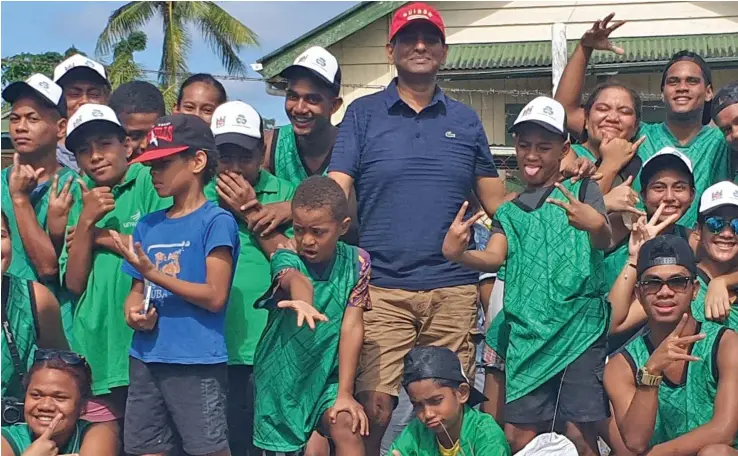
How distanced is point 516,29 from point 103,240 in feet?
28.9

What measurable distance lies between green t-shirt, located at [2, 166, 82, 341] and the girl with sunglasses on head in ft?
1.58

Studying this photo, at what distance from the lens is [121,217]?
5113 mm

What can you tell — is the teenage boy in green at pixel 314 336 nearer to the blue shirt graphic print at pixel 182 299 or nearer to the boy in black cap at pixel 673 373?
the blue shirt graphic print at pixel 182 299

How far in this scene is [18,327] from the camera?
4992 millimetres

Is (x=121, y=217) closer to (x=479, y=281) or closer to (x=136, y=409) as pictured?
(x=136, y=409)

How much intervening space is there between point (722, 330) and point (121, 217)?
9.60ft

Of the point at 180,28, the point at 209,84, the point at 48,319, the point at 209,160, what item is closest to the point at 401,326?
the point at 209,160

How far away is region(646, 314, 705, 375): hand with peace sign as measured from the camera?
4.30 m

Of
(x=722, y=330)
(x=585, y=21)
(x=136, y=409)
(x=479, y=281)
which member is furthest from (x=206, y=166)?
(x=585, y=21)

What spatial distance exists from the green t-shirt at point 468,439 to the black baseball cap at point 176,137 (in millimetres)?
1667

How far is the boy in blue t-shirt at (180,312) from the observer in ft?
15.2

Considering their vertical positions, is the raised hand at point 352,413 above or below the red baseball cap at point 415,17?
below

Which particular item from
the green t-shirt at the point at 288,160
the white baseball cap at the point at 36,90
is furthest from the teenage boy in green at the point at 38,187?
the green t-shirt at the point at 288,160

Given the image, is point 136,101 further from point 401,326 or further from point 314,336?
point 401,326
